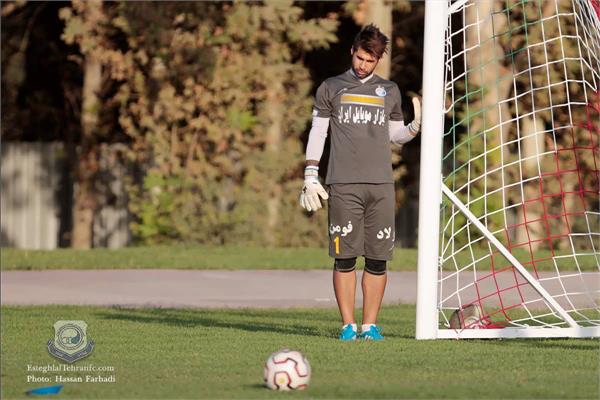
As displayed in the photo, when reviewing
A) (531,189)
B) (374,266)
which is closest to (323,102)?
(374,266)

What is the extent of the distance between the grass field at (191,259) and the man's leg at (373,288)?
6892 millimetres

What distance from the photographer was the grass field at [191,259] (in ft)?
53.9

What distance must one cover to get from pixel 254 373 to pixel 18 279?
25.4 feet

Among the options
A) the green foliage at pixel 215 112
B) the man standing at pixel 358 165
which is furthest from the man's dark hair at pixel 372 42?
the green foliage at pixel 215 112

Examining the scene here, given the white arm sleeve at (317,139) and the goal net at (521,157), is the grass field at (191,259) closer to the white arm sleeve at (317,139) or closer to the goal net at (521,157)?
the goal net at (521,157)

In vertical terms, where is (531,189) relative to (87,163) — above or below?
below

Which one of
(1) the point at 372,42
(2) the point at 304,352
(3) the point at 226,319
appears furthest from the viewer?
(3) the point at 226,319

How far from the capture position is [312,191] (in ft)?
30.2

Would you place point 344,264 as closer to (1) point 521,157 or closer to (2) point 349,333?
(2) point 349,333

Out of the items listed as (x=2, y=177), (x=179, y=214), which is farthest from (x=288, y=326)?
(x=2, y=177)

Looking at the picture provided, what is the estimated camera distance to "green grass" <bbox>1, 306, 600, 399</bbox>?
698cm

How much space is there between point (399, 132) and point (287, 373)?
2879 millimetres

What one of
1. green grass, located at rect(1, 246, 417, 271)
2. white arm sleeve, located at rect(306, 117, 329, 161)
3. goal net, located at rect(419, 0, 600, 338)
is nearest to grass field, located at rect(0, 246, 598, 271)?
green grass, located at rect(1, 246, 417, 271)

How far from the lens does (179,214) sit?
20.9 metres
